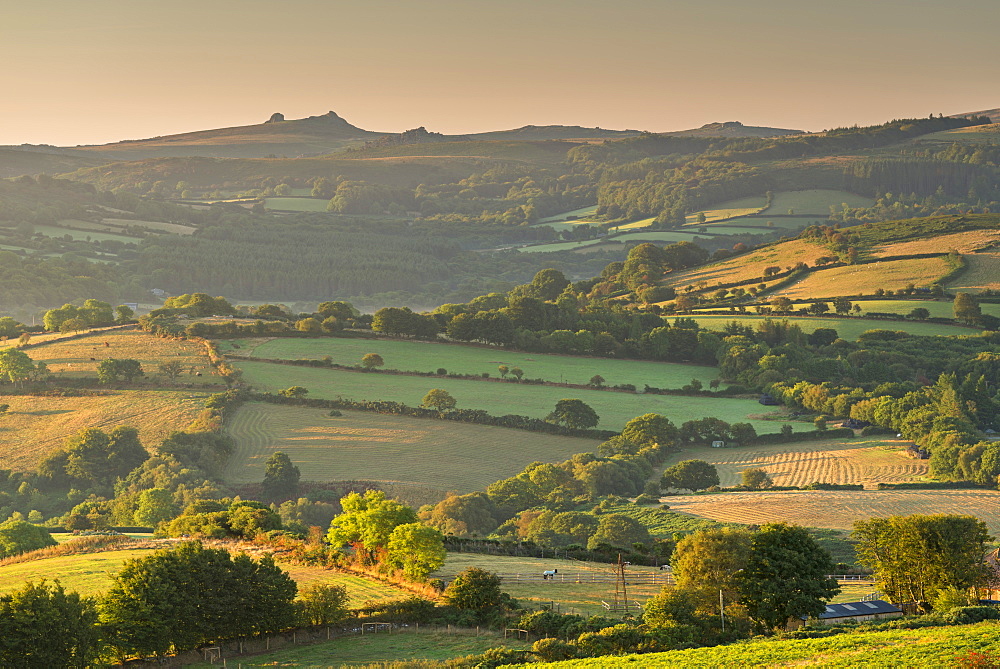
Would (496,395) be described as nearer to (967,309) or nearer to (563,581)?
(563,581)

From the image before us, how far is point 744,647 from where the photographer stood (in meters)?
34.9

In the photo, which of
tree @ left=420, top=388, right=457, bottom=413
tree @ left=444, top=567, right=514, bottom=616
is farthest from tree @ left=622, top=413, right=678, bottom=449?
tree @ left=444, top=567, right=514, bottom=616

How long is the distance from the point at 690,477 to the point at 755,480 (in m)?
4.73

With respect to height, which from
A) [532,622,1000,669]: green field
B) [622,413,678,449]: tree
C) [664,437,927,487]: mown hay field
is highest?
[532,622,1000,669]: green field

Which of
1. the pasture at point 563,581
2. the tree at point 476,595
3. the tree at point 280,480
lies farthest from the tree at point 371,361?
the tree at point 476,595

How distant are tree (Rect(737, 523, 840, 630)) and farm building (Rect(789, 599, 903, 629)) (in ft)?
1.28

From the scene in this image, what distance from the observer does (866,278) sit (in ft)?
552

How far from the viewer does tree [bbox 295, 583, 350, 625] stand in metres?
42.3

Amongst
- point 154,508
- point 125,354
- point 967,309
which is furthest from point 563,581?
point 967,309

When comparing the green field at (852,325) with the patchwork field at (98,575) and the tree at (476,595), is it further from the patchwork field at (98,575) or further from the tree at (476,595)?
the tree at (476,595)

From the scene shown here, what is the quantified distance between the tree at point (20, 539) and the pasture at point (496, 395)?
4428 cm

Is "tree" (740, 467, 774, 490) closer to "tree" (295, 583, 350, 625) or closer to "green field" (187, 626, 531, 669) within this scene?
"green field" (187, 626, 531, 669)

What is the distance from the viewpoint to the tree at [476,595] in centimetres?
4359

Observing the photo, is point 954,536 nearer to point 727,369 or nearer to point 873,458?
point 873,458
